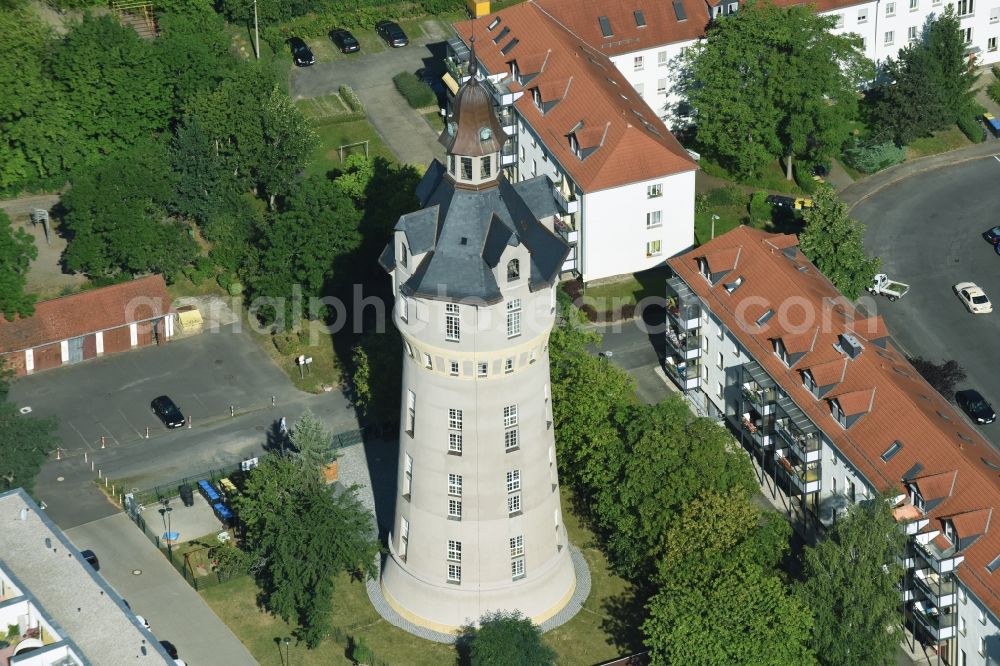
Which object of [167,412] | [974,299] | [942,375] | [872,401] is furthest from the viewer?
[974,299]

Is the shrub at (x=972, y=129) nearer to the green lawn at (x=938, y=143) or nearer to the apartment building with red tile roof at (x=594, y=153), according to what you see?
the green lawn at (x=938, y=143)

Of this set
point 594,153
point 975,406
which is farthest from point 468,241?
point 975,406

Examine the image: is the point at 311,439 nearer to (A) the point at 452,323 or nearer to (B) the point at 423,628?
(B) the point at 423,628

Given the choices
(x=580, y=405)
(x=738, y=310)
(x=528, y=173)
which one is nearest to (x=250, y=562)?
(x=580, y=405)

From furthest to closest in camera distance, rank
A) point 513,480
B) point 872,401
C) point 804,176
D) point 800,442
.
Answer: point 804,176 < point 800,442 < point 872,401 < point 513,480

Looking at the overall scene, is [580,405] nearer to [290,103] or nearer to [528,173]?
[528,173]

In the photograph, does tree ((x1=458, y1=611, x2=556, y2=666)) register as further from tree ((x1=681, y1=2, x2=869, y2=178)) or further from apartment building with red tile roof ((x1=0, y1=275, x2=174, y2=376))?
tree ((x1=681, y1=2, x2=869, y2=178))

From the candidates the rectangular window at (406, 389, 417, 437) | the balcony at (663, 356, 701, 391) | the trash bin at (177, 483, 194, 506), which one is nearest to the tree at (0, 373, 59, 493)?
the trash bin at (177, 483, 194, 506)
